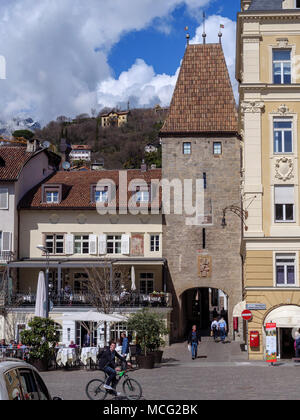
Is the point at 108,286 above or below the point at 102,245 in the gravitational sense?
below

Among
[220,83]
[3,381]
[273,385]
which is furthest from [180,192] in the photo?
[3,381]

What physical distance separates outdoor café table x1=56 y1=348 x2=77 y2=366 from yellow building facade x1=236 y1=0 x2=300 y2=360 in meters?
8.56

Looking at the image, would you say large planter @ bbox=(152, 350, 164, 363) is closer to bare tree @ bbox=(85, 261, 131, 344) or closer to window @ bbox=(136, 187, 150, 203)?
bare tree @ bbox=(85, 261, 131, 344)

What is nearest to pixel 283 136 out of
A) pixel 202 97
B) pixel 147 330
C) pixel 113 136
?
pixel 147 330

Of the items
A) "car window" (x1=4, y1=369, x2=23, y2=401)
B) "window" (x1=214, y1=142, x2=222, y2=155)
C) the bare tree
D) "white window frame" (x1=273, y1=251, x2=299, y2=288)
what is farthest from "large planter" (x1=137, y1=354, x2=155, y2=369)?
"car window" (x1=4, y1=369, x2=23, y2=401)

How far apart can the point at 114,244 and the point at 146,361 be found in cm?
1862

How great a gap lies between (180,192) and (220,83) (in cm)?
842

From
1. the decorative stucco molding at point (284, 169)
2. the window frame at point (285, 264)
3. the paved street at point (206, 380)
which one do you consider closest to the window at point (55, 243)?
the paved street at point (206, 380)

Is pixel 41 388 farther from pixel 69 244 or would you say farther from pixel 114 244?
pixel 69 244

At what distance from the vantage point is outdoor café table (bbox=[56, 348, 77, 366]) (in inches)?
1143

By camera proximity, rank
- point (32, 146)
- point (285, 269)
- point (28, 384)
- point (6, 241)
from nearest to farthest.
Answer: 1. point (28, 384)
2. point (285, 269)
3. point (6, 241)
4. point (32, 146)

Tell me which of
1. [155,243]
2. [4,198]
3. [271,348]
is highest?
[4,198]

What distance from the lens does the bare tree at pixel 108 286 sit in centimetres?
4084

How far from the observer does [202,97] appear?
4869 cm
